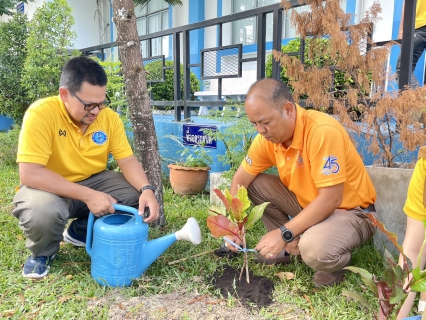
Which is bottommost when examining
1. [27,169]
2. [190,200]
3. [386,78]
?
[190,200]

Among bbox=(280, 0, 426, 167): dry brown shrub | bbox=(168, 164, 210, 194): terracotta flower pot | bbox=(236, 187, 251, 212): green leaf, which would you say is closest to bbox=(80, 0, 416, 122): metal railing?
bbox=(280, 0, 426, 167): dry brown shrub

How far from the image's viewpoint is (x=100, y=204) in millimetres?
2246

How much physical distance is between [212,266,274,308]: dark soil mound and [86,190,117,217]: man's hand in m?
0.76

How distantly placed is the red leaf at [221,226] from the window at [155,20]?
386 inches

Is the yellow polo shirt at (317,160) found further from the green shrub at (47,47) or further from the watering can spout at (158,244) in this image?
the green shrub at (47,47)

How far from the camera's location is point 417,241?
158 cm

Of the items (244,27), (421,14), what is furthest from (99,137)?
(244,27)

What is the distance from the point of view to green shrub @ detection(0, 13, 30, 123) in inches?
271

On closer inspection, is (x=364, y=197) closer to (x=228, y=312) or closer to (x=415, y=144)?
(x=415, y=144)

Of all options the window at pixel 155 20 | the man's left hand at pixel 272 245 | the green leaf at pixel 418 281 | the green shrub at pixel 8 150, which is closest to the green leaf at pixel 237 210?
the man's left hand at pixel 272 245

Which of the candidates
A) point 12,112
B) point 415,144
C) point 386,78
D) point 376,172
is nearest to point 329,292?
point 376,172

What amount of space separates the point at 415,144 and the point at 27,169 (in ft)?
8.47

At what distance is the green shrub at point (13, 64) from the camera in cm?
688

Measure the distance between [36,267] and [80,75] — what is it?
1.20 m
